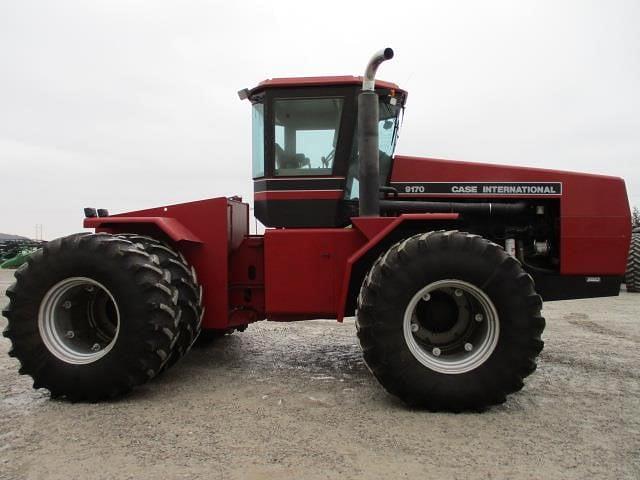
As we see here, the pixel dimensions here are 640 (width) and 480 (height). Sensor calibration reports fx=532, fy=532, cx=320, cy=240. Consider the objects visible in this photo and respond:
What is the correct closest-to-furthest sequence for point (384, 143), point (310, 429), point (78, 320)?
point (310, 429) < point (78, 320) < point (384, 143)

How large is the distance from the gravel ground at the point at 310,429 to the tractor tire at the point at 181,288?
0.41 m

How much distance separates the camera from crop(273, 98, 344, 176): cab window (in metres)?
5.07

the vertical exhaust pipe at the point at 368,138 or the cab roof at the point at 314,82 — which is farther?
the cab roof at the point at 314,82

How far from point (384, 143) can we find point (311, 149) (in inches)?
29.2

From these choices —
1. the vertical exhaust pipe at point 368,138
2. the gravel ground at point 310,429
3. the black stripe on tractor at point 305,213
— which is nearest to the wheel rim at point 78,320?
the gravel ground at point 310,429

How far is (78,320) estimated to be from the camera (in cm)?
467

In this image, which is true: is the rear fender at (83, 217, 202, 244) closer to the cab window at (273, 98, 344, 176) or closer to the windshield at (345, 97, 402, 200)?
the cab window at (273, 98, 344, 176)

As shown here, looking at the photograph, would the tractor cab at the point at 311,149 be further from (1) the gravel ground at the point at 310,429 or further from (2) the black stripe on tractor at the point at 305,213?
(1) the gravel ground at the point at 310,429

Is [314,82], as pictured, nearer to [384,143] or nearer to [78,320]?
[384,143]

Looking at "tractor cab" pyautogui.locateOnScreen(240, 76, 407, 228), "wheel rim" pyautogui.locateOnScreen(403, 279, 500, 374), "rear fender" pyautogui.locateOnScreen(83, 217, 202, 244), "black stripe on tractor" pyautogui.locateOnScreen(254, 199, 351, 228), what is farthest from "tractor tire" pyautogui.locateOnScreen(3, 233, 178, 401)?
"wheel rim" pyautogui.locateOnScreen(403, 279, 500, 374)

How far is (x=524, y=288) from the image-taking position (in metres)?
4.00

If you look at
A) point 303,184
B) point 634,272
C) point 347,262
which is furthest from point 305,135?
point 634,272

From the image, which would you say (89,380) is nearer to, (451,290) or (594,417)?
(451,290)

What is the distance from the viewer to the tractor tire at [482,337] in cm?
396
